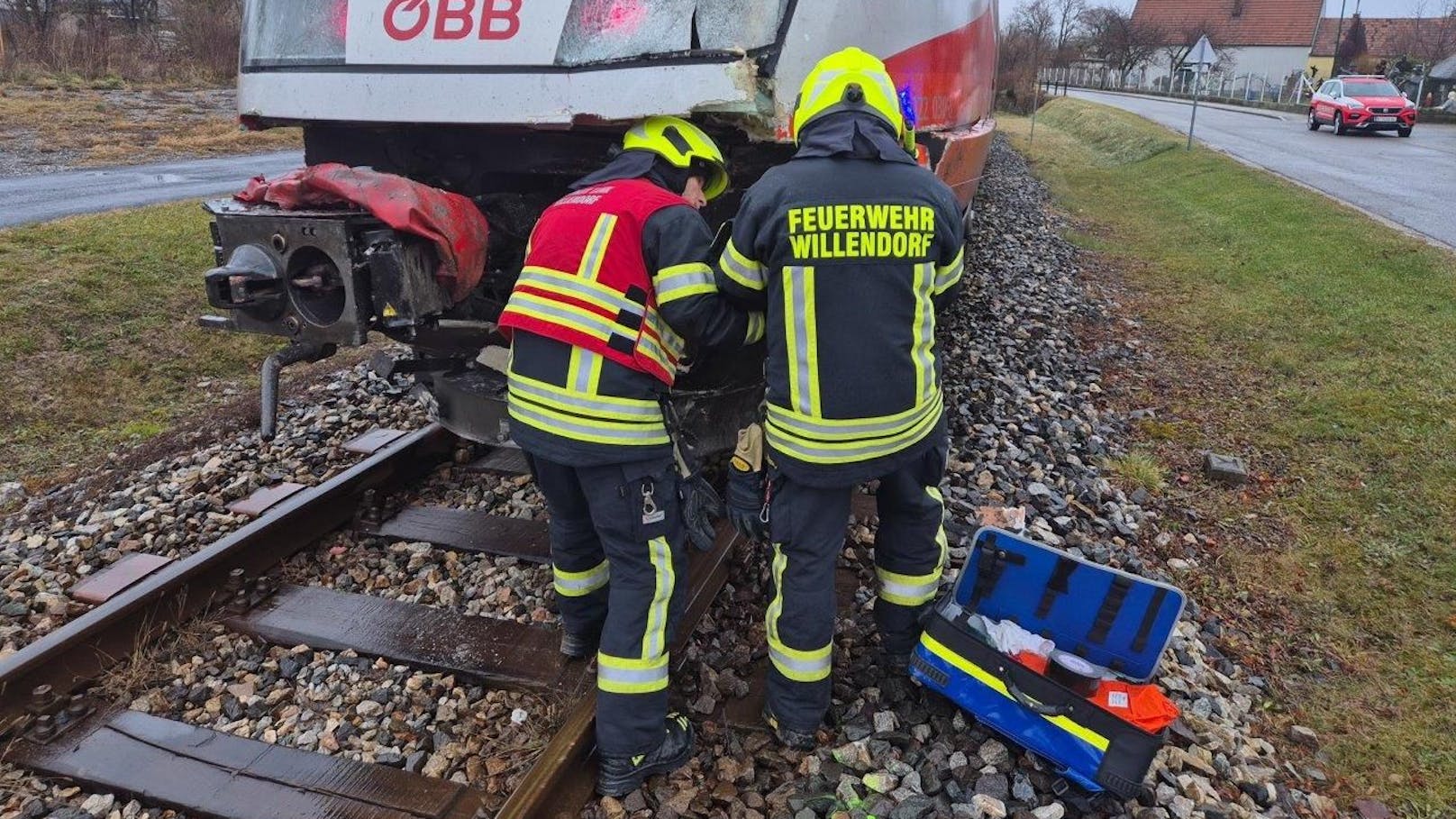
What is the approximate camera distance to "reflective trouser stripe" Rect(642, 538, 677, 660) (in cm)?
278

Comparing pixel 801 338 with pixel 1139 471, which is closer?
pixel 801 338

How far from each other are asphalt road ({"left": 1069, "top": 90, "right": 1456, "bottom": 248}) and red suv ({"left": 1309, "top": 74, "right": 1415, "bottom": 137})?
36 centimetres

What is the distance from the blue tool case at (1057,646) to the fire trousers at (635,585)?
0.83 m

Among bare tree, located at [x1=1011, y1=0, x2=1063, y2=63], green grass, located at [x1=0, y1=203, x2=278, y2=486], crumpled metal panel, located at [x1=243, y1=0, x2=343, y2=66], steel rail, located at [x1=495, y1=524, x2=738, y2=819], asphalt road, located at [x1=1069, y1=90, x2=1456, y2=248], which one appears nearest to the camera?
steel rail, located at [x1=495, y1=524, x2=738, y2=819]

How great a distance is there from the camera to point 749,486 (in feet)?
9.84

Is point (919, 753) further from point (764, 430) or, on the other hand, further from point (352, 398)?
point (352, 398)

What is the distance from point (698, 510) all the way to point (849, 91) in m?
1.32

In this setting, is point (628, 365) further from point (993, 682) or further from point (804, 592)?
point (993, 682)

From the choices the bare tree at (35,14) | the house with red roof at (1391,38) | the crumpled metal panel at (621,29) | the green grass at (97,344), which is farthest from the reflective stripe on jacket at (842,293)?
the house with red roof at (1391,38)

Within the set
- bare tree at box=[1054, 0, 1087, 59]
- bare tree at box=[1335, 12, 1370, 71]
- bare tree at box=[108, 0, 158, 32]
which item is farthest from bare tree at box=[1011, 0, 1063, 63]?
bare tree at box=[108, 0, 158, 32]

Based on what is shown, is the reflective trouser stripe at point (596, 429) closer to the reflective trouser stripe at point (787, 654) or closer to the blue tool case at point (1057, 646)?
the reflective trouser stripe at point (787, 654)

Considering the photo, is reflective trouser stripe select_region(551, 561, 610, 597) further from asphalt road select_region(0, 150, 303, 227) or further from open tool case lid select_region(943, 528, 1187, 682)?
asphalt road select_region(0, 150, 303, 227)

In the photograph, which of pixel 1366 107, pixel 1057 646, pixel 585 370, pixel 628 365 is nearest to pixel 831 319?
pixel 628 365

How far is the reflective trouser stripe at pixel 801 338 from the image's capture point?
8.45 feet
